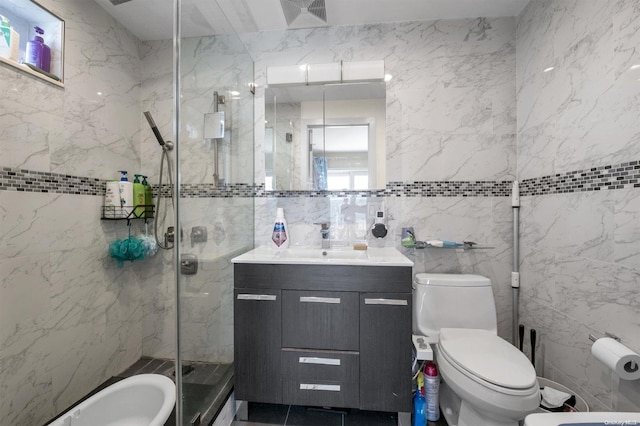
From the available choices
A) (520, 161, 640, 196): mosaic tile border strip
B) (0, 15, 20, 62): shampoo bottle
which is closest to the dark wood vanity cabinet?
(520, 161, 640, 196): mosaic tile border strip

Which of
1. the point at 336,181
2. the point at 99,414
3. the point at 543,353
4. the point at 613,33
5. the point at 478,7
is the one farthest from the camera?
the point at 336,181

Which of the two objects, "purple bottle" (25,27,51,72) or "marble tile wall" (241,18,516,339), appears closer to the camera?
"purple bottle" (25,27,51,72)

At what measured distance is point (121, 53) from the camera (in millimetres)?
1810

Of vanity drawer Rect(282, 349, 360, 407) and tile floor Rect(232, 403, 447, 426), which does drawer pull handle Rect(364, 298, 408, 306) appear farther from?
tile floor Rect(232, 403, 447, 426)

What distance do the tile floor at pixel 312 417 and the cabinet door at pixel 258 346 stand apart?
17cm

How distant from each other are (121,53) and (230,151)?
45.5 inches

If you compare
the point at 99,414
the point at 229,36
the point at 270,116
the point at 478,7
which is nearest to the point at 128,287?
the point at 99,414

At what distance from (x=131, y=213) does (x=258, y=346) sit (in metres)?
1.21

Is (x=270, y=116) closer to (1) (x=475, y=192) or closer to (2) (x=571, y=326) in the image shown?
(1) (x=475, y=192)

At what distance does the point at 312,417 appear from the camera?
1.45m

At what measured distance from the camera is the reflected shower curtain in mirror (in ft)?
5.81

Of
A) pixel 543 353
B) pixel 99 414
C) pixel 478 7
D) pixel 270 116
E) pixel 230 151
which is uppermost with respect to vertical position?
pixel 478 7

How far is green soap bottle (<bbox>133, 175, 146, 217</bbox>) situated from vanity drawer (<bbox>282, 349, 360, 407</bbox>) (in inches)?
52.5

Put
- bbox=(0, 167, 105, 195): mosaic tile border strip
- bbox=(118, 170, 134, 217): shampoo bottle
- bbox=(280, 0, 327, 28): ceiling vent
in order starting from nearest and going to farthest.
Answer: bbox=(0, 167, 105, 195): mosaic tile border strip → bbox=(280, 0, 327, 28): ceiling vent → bbox=(118, 170, 134, 217): shampoo bottle
